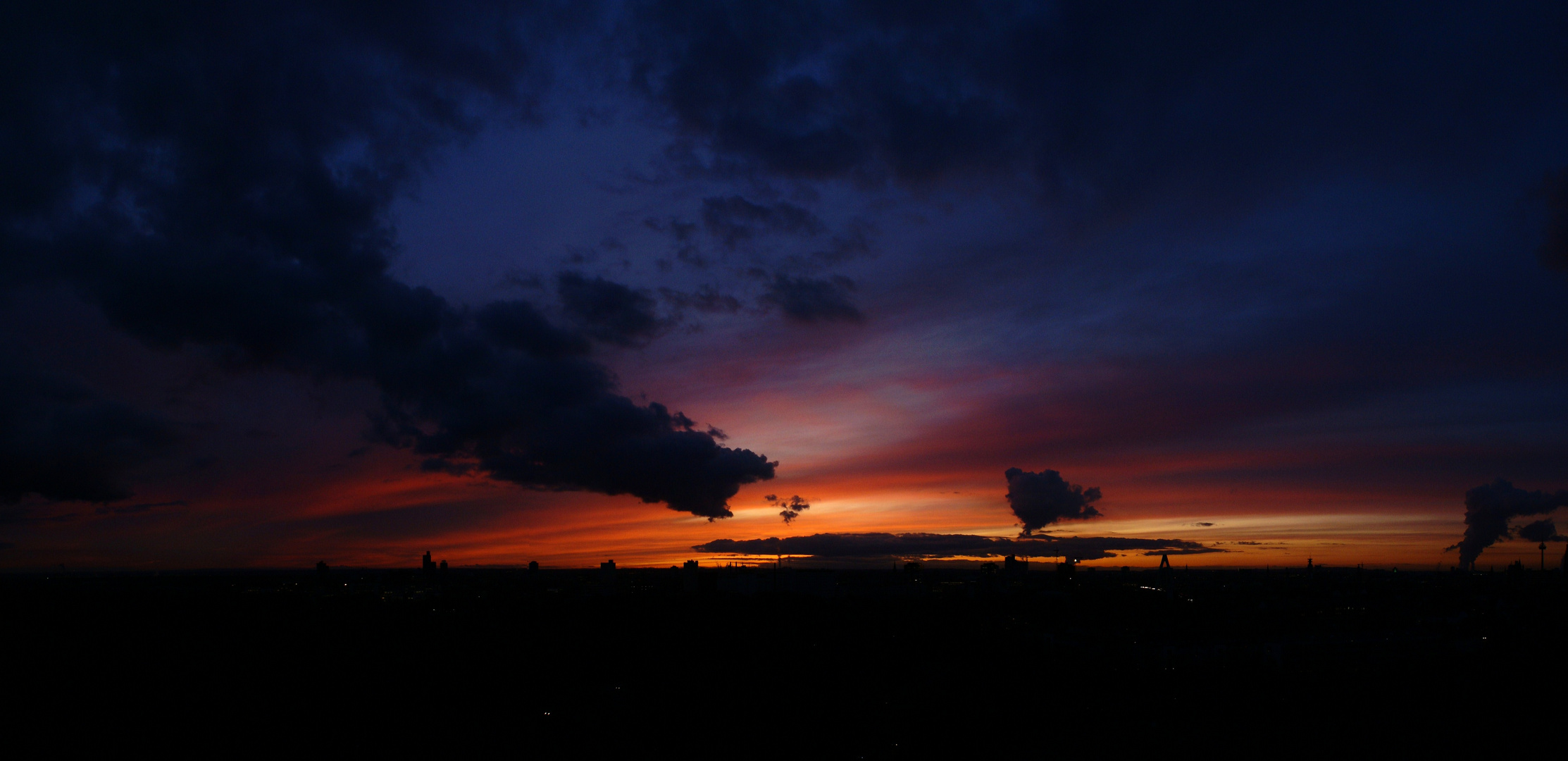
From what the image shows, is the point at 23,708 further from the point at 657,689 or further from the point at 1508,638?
the point at 1508,638

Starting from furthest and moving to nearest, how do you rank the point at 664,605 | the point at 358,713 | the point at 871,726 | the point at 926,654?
the point at 664,605, the point at 926,654, the point at 358,713, the point at 871,726

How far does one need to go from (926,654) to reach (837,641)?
1316 centimetres

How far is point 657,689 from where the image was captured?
59125 millimetres

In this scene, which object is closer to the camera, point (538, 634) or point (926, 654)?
point (926, 654)

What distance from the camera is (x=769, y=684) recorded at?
62281 mm

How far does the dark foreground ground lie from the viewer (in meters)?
46.7

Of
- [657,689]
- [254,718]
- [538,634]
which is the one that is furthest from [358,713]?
[538,634]

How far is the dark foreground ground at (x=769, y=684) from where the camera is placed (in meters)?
46.7

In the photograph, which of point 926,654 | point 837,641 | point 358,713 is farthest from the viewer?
point 837,641

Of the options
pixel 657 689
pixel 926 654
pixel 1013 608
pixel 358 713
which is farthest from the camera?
pixel 1013 608

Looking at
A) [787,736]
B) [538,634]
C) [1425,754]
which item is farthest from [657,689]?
[1425,754]

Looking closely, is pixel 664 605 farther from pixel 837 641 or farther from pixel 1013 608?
pixel 1013 608

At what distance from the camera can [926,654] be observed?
264 ft

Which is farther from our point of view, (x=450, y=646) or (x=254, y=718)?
(x=450, y=646)
